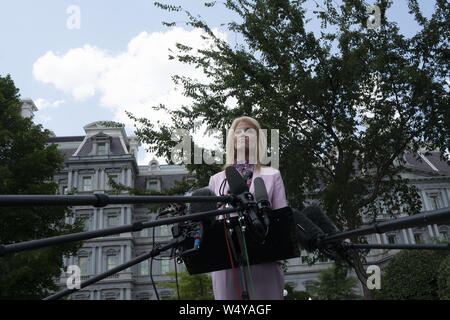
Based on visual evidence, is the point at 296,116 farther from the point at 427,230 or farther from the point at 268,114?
the point at 427,230

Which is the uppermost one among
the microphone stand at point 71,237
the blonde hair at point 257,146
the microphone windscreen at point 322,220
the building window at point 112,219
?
the building window at point 112,219

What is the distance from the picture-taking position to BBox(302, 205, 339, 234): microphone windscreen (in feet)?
9.73

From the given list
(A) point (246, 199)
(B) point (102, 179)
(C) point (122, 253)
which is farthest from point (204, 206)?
(B) point (102, 179)

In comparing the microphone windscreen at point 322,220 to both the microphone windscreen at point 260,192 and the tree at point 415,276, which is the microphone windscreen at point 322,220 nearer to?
the microphone windscreen at point 260,192

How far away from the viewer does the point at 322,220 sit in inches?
118

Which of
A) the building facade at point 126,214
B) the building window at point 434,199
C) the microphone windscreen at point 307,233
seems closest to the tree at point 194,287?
the building facade at point 126,214

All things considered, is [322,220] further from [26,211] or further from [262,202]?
[26,211]

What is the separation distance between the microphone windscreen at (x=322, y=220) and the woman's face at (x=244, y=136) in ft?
2.94

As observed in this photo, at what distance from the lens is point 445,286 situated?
66.3ft

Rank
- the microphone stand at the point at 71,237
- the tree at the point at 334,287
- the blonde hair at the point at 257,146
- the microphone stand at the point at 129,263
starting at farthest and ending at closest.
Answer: the tree at the point at 334,287
the blonde hair at the point at 257,146
the microphone stand at the point at 129,263
the microphone stand at the point at 71,237

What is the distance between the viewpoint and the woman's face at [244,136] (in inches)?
143

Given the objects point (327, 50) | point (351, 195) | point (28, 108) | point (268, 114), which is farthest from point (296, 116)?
point (28, 108)
